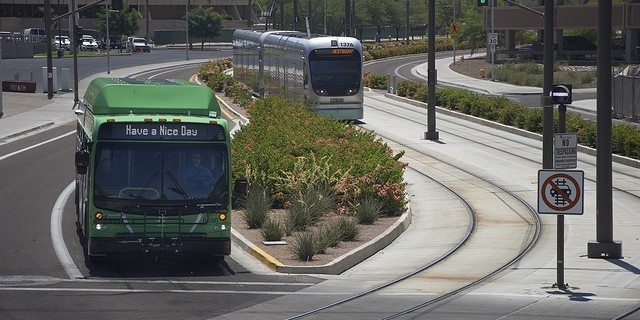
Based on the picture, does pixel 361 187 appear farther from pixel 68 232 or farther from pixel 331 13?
pixel 331 13

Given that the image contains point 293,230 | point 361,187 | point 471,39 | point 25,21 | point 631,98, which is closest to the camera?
point 293,230

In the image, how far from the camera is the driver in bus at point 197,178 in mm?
16828

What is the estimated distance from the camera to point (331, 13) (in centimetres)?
13762

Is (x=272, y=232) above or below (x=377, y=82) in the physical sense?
below

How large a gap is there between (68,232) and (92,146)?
465 centimetres

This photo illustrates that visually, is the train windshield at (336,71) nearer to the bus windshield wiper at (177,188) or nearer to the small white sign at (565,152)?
the bus windshield wiper at (177,188)

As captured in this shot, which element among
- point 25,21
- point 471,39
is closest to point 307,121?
point 471,39

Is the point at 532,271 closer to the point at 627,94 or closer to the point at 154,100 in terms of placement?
the point at 154,100

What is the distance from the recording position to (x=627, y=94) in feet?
152

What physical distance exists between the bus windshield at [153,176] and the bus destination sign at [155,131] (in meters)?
0.11

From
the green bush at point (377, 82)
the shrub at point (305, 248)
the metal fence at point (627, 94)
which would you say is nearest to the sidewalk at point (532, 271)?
the shrub at point (305, 248)

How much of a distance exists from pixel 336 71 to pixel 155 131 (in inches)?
1055

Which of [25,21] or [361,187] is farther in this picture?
[25,21]

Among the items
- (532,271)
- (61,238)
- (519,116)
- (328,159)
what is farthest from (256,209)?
(519,116)
